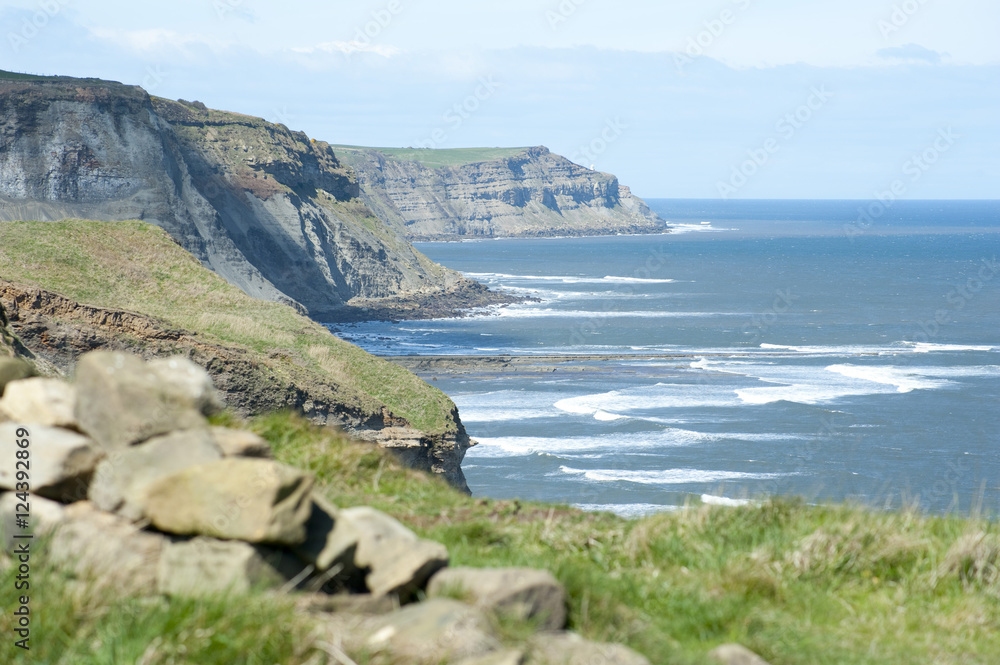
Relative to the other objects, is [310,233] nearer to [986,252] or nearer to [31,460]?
[31,460]

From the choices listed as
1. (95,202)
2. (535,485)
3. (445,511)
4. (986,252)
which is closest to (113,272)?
(535,485)

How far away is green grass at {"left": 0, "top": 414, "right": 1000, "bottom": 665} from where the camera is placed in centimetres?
470

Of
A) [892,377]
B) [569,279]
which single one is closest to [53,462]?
[892,377]

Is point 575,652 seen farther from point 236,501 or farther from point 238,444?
point 238,444

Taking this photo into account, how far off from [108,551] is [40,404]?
5.33 ft

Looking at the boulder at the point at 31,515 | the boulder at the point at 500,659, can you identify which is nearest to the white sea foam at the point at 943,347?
the boulder at the point at 500,659

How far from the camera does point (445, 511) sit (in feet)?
26.2

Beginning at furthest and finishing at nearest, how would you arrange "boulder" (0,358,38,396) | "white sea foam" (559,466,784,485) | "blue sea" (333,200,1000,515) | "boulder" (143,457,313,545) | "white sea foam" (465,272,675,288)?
"white sea foam" (465,272,675,288) < "blue sea" (333,200,1000,515) < "white sea foam" (559,466,784,485) < "boulder" (0,358,38,396) < "boulder" (143,457,313,545)

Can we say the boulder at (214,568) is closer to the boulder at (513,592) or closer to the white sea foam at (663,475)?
the boulder at (513,592)

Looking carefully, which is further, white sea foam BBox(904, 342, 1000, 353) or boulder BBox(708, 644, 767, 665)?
white sea foam BBox(904, 342, 1000, 353)

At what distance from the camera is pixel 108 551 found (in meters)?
5.11

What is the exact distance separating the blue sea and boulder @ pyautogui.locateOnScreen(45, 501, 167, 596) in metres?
5.83

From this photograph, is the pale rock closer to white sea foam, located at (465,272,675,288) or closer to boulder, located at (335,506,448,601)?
boulder, located at (335,506,448,601)

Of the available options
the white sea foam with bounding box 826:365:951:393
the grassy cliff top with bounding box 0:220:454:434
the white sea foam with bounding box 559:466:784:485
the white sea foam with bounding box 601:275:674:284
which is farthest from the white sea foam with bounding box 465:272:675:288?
the grassy cliff top with bounding box 0:220:454:434
